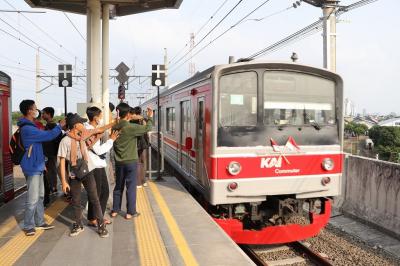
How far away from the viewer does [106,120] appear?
7.93 metres

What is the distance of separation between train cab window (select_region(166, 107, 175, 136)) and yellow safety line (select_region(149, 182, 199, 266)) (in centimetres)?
294

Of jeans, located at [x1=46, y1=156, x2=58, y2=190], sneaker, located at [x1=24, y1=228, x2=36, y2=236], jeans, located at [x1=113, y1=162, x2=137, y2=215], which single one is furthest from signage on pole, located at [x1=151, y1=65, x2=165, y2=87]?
sneaker, located at [x1=24, y1=228, x2=36, y2=236]

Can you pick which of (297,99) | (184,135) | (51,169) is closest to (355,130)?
(184,135)

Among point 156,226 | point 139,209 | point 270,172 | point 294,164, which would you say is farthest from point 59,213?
point 294,164

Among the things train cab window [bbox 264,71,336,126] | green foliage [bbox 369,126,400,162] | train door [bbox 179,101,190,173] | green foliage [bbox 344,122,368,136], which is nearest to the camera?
train cab window [bbox 264,71,336,126]

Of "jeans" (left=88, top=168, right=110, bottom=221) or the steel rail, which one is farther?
the steel rail

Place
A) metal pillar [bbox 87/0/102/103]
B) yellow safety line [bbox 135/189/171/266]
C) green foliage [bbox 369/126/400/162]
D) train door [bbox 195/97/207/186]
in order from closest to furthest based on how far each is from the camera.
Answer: yellow safety line [bbox 135/189/171/266]
train door [bbox 195/97/207/186]
metal pillar [bbox 87/0/102/103]
green foliage [bbox 369/126/400/162]

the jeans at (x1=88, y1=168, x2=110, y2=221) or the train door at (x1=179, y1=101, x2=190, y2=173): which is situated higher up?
the train door at (x1=179, y1=101, x2=190, y2=173)

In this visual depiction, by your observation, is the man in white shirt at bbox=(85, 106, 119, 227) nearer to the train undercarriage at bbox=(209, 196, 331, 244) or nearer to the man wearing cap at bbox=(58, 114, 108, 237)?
the man wearing cap at bbox=(58, 114, 108, 237)

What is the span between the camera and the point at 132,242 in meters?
5.12

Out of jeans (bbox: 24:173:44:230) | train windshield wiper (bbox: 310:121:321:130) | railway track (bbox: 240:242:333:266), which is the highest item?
train windshield wiper (bbox: 310:121:321:130)

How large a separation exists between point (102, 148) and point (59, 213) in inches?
73.0

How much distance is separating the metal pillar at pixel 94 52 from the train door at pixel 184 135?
1.81 metres

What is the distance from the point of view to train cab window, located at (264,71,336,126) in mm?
6371
